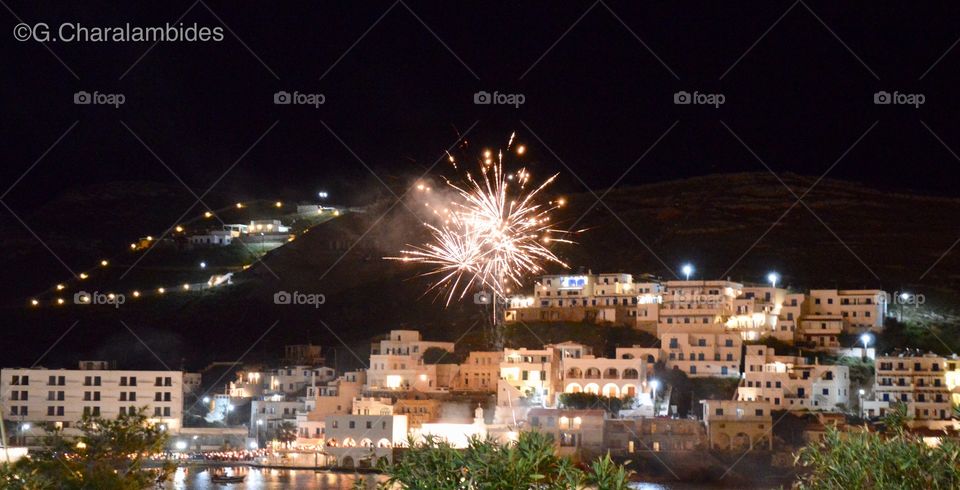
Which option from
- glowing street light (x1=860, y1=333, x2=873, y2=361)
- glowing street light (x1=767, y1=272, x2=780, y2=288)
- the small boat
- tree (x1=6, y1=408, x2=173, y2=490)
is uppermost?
glowing street light (x1=767, y1=272, x2=780, y2=288)

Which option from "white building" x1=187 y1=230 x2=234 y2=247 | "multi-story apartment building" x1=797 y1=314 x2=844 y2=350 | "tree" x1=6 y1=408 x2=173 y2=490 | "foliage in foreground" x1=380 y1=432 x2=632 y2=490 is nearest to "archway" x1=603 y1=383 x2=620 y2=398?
"multi-story apartment building" x1=797 y1=314 x2=844 y2=350

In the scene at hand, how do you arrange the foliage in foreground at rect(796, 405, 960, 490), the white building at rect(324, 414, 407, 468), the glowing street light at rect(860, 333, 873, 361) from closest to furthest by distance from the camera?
the foliage in foreground at rect(796, 405, 960, 490) → the white building at rect(324, 414, 407, 468) → the glowing street light at rect(860, 333, 873, 361)

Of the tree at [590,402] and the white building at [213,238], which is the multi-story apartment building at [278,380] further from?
the white building at [213,238]

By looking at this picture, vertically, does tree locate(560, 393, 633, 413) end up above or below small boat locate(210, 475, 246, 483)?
above

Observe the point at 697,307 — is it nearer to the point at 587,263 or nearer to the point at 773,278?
the point at 773,278

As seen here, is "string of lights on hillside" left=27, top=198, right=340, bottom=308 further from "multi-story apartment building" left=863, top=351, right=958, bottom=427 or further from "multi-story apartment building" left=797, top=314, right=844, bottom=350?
"multi-story apartment building" left=863, top=351, right=958, bottom=427

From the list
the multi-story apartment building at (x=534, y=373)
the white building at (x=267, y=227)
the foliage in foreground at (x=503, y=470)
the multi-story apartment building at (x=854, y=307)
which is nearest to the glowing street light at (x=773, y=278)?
the multi-story apartment building at (x=854, y=307)
